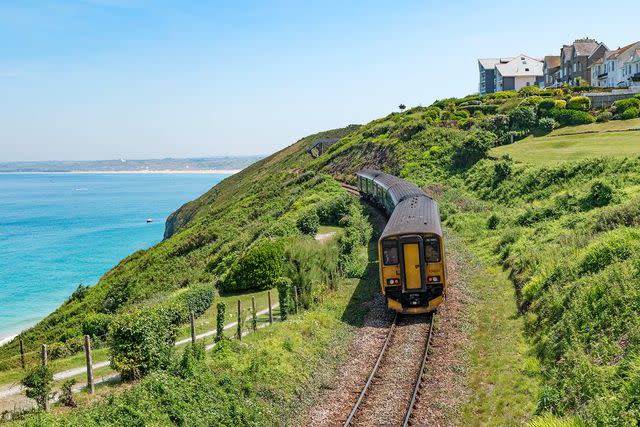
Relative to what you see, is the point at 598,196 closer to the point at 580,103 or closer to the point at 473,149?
the point at 473,149

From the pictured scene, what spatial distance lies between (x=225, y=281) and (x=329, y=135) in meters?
92.3

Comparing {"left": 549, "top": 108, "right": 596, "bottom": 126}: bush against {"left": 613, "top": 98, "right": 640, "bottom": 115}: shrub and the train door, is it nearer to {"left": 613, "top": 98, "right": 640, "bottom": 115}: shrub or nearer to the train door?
{"left": 613, "top": 98, "right": 640, "bottom": 115}: shrub

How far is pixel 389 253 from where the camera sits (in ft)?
62.7

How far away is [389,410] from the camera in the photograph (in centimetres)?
1281

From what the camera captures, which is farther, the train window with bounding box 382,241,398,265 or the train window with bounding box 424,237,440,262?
the train window with bounding box 382,241,398,265

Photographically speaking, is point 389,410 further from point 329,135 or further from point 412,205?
point 329,135

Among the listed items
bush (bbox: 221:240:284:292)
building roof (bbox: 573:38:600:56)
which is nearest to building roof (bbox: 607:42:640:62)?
→ building roof (bbox: 573:38:600:56)

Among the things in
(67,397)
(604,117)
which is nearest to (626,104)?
(604,117)

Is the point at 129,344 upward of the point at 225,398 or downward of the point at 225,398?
upward

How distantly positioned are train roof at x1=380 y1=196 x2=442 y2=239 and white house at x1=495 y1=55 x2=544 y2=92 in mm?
82915

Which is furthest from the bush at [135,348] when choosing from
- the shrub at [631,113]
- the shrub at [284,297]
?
the shrub at [631,113]

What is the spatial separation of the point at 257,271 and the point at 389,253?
342 inches

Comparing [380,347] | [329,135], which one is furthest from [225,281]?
[329,135]

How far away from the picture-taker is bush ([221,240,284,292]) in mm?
25859
